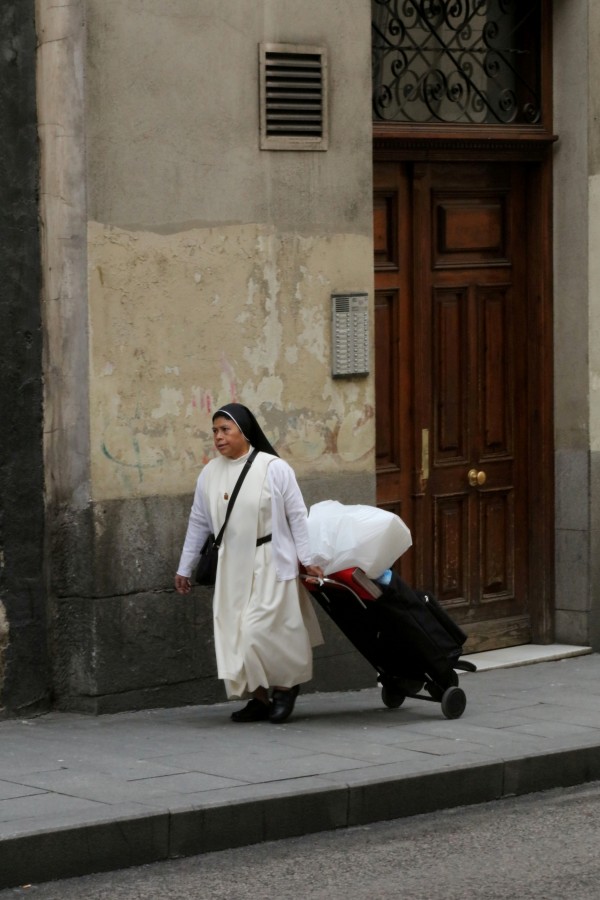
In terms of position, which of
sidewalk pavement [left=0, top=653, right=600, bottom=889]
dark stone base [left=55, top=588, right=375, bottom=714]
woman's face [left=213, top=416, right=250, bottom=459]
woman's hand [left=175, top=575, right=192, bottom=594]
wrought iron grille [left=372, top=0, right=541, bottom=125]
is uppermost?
wrought iron grille [left=372, top=0, right=541, bottom=125]

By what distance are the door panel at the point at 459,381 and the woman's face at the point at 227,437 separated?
2.01 meters

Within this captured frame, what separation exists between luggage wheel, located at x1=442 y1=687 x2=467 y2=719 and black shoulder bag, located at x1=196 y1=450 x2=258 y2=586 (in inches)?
51.0

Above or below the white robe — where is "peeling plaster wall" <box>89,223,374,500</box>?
above

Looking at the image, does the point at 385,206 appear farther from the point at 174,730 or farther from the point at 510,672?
the point at 174,730

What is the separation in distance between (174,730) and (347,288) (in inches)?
106

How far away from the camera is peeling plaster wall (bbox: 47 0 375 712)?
911 centimetres

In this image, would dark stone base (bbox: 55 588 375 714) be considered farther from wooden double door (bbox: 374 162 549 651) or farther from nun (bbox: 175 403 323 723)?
wooden double door (bbox: 374 162 549 651)

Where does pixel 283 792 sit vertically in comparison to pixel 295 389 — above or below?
below

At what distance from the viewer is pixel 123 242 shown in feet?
30.1

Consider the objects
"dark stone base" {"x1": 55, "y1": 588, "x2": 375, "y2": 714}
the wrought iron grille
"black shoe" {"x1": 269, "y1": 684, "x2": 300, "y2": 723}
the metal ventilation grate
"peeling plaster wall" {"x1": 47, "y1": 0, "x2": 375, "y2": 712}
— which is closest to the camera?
"black shoe" {"x1": 269, "y1": 684, "x2": 300, "y2": 723}

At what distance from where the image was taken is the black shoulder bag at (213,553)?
8.89 meters

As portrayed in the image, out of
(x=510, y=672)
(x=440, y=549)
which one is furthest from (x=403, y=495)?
(x=510, y=672)

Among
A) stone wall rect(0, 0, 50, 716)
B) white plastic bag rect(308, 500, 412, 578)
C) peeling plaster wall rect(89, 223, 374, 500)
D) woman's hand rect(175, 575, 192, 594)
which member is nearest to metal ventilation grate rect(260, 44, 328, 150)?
peeling plaster wall rect(89, 223, 374, 500)

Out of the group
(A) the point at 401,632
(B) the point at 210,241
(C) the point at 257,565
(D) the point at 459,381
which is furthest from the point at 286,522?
(D) the point at 459,381
